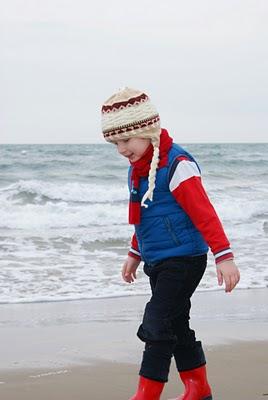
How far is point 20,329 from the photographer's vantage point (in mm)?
4980

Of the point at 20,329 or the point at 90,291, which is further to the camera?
the point at 90,291

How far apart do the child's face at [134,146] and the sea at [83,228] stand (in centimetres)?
311

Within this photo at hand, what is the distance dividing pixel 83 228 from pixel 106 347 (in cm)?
709

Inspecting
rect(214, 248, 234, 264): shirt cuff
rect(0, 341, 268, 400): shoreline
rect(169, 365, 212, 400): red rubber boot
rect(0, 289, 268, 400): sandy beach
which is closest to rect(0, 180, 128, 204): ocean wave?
rect(0, 289, 268, 400): sandy beach

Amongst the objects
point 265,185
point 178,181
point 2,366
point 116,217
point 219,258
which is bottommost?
point 265,185

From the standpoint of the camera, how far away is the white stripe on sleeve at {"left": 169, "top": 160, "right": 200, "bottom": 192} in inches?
115

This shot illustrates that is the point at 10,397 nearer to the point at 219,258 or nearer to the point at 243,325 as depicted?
the point at 219,258

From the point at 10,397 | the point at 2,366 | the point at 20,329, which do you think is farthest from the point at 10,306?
the point at 10,397

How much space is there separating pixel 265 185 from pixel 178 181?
60.3 ft

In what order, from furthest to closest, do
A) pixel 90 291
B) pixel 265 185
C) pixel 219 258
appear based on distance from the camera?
1. pixel 265 185
2. pixel 90 291
3. pixel 219 258

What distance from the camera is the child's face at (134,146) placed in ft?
9.88

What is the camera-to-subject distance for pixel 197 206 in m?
2.89

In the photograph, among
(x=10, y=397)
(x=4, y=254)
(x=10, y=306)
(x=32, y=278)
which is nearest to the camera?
(x=10, y=397)

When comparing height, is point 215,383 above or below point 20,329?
above
